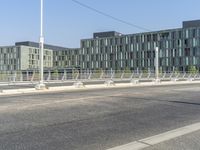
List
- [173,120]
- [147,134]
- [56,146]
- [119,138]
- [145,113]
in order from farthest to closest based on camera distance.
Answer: [145,113]
[173,120]
[147,134]
[119,138]
[56,146]

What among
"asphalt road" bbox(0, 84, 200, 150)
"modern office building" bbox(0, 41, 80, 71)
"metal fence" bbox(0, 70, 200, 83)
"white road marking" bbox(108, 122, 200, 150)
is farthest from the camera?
"modern office building" bbox(0, 41, 80, 71)

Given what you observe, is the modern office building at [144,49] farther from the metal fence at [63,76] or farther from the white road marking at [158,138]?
the white road marking at [158,138]

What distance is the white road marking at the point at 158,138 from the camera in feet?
21.8

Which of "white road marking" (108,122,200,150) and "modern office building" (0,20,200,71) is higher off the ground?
"modern office building" (0,20,200,71)

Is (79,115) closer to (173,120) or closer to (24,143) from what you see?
(173,120)

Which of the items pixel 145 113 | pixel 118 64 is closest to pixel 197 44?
pixel 118 64

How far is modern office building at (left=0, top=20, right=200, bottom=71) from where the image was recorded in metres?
107

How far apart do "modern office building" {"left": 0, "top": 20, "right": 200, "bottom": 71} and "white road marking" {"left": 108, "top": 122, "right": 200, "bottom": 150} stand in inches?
3845

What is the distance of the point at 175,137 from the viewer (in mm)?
7652

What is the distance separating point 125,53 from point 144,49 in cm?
752

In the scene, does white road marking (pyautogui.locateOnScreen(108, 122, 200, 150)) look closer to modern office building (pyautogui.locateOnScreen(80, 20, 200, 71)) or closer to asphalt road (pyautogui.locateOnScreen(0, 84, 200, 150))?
asphalt road (pyautogui.locateOnScreen(0, 84, 200, 150))

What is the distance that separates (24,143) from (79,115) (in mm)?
4130

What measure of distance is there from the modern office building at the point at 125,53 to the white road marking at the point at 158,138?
97673mm

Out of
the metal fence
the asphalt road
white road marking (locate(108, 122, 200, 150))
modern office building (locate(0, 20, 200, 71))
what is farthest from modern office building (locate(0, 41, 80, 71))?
white road marking (locate(108, 122, 200, 150))
